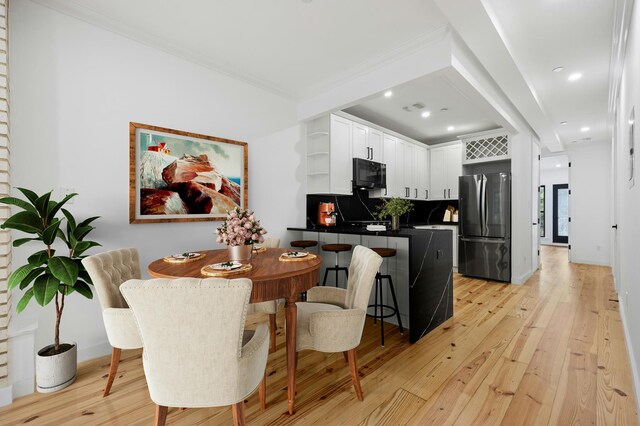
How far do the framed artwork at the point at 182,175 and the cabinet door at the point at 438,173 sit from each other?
4.38 m

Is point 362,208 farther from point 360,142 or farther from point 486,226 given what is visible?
point 486,226

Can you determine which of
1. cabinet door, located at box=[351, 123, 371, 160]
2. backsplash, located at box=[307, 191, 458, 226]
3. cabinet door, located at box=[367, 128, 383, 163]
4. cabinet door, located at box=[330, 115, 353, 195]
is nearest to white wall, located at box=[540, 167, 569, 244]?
backsplash, located at box=[307, 191, 458, 226]

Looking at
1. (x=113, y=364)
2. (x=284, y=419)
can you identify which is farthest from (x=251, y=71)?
(x=284, y=419)

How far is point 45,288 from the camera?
185 centimetres

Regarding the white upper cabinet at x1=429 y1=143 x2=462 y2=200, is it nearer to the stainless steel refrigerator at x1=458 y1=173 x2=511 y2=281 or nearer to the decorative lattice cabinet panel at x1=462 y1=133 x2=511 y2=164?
the decorative lattice cabinet panel at x1=462 y1=133 x2=511 y2=164

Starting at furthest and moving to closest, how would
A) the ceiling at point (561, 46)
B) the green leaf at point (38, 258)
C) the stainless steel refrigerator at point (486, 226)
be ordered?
the stainless steel refrigerator at point (486, 226)
the ceiling at point (561, 46)
the green leaf at point (38, 258)

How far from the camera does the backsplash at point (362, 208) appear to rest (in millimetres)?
4418

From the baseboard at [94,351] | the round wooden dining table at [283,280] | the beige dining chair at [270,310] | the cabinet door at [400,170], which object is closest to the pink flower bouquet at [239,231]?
the round wooden dining table at [283,280]

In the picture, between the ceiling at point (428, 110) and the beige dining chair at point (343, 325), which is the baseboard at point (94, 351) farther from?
the ceiling at point (428, 110)

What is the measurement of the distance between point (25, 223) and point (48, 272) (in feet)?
1.12

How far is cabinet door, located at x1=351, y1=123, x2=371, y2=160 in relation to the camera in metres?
4.54

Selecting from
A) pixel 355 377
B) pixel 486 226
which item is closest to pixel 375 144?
pixel 486 226

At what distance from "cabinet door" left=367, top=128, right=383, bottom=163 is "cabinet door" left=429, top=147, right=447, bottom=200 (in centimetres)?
186

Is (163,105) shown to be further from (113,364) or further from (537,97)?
(537,97)
